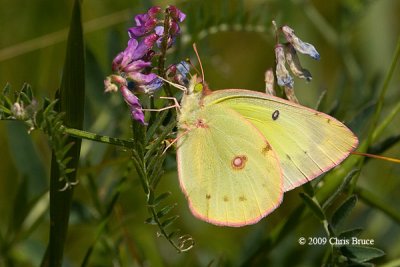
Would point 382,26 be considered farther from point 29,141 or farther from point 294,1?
point 29,141

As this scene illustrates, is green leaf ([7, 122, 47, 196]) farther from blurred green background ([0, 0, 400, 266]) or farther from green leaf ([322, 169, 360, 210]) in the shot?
green leaf ([322, 169, 360, 210])

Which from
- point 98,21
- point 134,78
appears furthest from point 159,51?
point 98,21

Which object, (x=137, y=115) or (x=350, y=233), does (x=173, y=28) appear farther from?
(x=350, y=233)

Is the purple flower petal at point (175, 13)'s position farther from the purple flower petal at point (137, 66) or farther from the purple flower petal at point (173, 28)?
the purple flower petal at point (137, 66)

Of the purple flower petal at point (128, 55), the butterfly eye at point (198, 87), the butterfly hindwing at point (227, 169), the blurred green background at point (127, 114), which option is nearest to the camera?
the purple flower petal at point (128, 55)

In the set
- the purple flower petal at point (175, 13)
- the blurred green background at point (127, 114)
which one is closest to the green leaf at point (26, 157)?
the blurred green background at point (127, 114)

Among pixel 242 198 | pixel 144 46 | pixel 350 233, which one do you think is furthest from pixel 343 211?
pixel 144 46

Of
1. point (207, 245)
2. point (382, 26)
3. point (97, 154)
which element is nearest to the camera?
point (97, 154)
